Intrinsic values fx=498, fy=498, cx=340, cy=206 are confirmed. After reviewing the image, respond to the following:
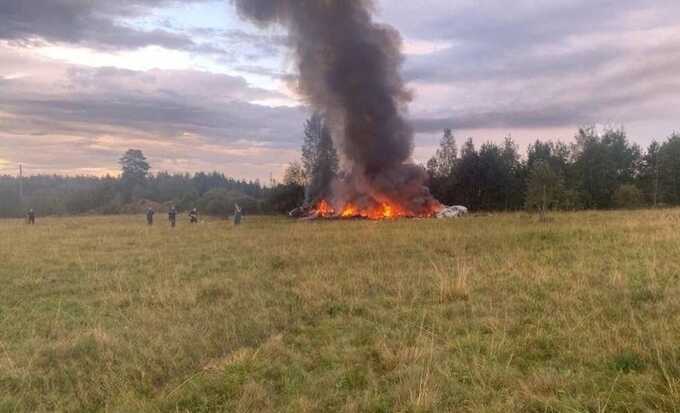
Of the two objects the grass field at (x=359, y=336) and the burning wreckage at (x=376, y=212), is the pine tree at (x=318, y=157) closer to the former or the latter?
the burning wreckage at (x=376, y=212)

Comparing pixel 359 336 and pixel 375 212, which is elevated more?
pixel 375 212

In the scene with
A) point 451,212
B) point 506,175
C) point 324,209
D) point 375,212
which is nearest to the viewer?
point 451,212

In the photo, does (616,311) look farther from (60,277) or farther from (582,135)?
(582,135)

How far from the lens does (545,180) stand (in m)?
38.2

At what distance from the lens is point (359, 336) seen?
7.43 m

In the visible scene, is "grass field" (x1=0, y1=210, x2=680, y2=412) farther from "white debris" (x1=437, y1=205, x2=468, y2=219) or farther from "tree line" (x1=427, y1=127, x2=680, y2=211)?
"tree line" (x1=427, y1=127, x2=680, y2=211)

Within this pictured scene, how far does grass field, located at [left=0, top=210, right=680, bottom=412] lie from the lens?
5.27 meters

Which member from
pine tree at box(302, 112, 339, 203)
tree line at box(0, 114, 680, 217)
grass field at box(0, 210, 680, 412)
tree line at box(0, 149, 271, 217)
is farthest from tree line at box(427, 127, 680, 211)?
grass field at box(0, 210, 680, 412)

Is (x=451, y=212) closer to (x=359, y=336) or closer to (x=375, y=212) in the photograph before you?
(x=375, y=212)

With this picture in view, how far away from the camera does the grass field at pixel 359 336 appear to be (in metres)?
5.27

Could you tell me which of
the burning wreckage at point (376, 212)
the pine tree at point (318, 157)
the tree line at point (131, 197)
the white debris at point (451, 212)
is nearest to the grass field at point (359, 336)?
the white debris at point (451, 212)

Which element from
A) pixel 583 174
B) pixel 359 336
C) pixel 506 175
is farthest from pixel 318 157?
pixel 359 336

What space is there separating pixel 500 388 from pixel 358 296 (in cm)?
491

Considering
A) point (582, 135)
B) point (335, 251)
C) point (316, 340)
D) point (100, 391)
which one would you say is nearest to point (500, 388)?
point (316, 340)
